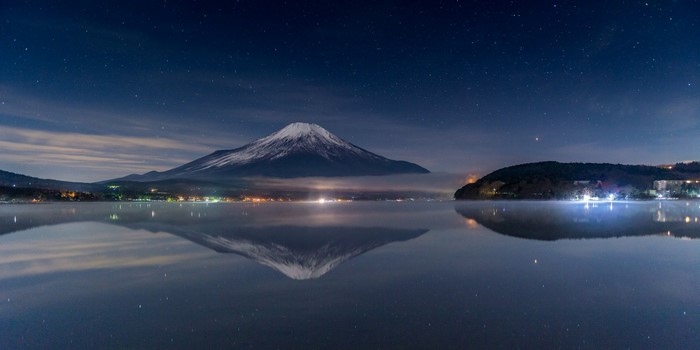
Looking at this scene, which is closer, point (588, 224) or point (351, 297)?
point (351, 297)

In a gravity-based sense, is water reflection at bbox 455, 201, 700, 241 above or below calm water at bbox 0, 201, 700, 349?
above

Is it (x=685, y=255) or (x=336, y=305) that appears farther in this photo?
(x=685, y=255)

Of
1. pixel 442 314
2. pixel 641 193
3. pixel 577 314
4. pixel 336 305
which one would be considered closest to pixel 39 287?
pixel 336 305

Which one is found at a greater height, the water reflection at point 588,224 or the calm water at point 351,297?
the water reflection at point 588,224

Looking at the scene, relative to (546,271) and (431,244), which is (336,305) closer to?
(546,271)

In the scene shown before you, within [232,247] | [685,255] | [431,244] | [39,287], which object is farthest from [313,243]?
[685,255]

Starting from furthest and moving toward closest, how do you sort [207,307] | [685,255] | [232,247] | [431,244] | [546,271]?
[431,244] < [232,247] < [685,255] < [546,271] < [207,307]

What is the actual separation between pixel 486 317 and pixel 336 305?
3756 mm

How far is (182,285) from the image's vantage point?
1497 centimetres

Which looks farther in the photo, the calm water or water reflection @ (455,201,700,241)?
water reflection @ (455,201,700,241)

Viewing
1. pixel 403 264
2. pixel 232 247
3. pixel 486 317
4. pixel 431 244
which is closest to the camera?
pixel 486 317

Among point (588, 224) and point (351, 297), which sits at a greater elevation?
point (588, 224)

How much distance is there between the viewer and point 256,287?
14.5 metres

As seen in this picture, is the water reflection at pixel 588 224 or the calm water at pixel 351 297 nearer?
the calm water at pixel 351 297
